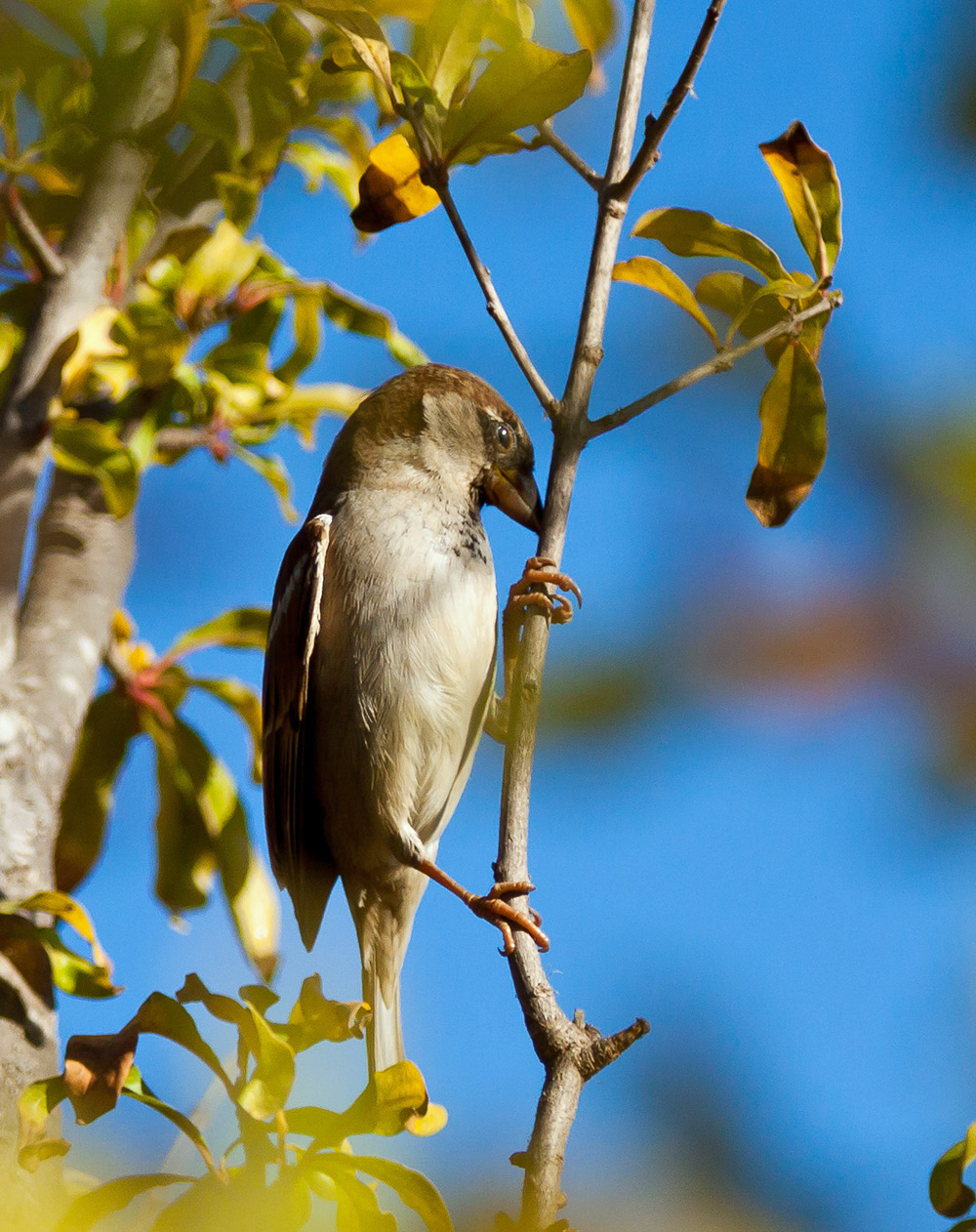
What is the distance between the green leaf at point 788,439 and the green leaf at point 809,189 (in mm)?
151

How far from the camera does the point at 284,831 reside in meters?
2.91

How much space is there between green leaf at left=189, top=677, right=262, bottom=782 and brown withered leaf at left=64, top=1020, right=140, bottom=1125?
1551mm

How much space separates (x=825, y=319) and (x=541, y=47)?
1.90 feet

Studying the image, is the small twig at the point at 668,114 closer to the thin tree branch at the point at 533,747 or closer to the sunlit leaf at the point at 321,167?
the thin tree branch at the point at 533,747

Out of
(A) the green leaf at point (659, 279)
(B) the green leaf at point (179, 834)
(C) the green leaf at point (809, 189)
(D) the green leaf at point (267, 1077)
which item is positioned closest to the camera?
(D) the green leaf at point (267, 1077)

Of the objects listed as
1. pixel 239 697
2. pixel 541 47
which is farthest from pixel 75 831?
pixel 541 47

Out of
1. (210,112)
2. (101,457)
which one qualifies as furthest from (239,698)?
(210,112)

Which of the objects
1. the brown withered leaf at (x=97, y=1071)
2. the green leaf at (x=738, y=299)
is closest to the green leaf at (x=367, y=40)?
the green leaf at (x=738, y=299)

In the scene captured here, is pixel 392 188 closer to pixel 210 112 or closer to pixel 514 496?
pixel 210 112

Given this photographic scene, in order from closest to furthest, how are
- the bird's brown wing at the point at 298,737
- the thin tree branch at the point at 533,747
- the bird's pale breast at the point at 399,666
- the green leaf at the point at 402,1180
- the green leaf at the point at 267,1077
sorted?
the green leaf at the point at 402,1180, the thin tree branch at the point at 533,747, the green leaf at the point at 267,1077, the bird's pale breast at the point at 399,666, the bird's brown wing at the point at 298,737

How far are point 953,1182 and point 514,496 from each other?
1874 mm

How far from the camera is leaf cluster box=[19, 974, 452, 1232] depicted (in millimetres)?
Result: 1251

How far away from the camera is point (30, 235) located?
274 centimetres

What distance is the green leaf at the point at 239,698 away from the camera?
3.11m
